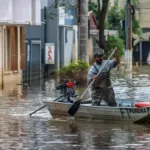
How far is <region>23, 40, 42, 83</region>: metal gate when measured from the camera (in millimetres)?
38975

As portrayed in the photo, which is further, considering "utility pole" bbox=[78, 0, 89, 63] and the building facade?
"utility pole" bbox=[78, 0, 89, 63]

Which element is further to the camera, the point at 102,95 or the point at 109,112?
the point at 102,95

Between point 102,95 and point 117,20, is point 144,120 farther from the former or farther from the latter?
point 117,20

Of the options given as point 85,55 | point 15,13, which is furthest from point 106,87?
point 85,55

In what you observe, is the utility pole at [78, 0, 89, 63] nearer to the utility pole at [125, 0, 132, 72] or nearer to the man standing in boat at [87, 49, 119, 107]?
the utility pole at [125, 0, 132, 72]

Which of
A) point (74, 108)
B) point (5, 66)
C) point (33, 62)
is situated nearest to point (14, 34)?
point (5, 66)

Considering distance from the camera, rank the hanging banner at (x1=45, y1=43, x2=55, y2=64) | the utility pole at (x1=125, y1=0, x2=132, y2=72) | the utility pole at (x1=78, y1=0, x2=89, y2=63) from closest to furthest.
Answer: the utility pole at (x1=78, y1=0, x2=89, y2=63)
the hanging banner at (x1=45, y1=43, x2=55, y2=64)
the utility pole at (x1=125, y1=0, x2=132, y2=72)

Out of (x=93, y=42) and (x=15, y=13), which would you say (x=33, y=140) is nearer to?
(x=15, y=13)

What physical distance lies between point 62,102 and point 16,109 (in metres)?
2.86

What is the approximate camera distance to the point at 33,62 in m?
40.8

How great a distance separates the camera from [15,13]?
3266 centimetres

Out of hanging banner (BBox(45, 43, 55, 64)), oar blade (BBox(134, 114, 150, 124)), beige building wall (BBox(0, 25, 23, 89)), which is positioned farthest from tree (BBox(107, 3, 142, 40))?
oar blade (BBox(134, 114, 150, 124))

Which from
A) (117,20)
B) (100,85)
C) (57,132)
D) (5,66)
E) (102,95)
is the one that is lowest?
(57,132)

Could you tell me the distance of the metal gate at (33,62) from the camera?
39.0 metres
